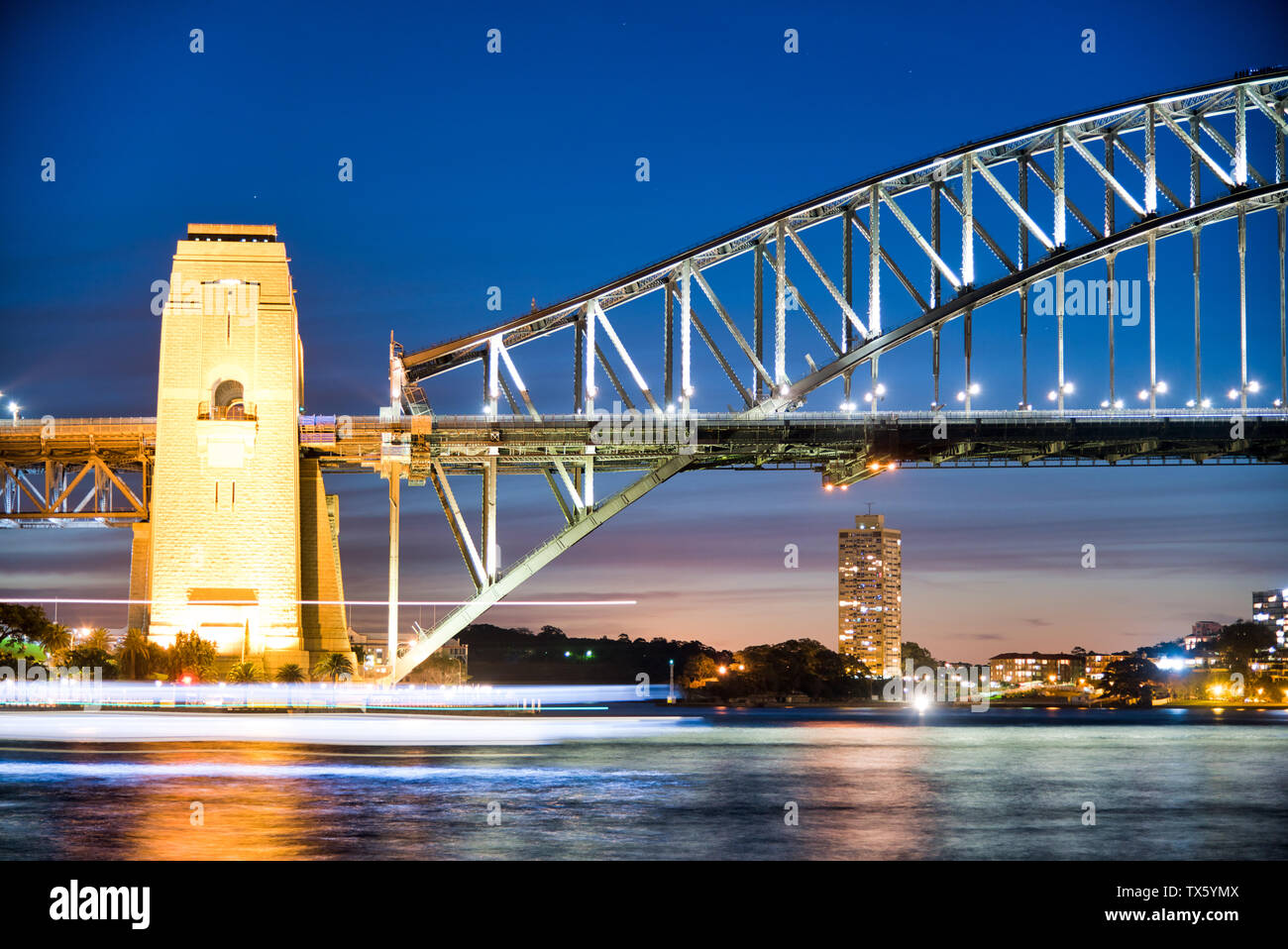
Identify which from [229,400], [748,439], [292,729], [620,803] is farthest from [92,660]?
[620,803]

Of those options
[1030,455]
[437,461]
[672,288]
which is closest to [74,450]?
[437,461]

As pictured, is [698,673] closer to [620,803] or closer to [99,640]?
[99,640]

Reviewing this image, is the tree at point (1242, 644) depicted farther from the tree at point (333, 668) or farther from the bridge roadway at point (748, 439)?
the tree at point (333, 668)

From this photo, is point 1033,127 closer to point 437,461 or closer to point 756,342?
point 756,342

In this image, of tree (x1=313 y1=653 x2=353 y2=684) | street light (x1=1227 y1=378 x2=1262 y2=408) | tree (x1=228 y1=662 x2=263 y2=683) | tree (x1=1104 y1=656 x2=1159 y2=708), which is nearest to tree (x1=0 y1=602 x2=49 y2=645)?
tree (x1=313 y1=653 x2=353 y2=684)

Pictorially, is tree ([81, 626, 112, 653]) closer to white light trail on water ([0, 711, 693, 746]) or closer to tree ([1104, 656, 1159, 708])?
white light trail on water ([0, 711, 693, 746])

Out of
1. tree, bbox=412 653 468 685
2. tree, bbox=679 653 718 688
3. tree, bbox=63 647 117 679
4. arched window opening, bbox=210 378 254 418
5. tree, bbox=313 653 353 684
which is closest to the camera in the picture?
tree, bbox=63 647 117 679


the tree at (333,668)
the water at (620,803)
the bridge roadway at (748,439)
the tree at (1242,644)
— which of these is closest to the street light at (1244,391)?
the bridge roadway at (748,439)
